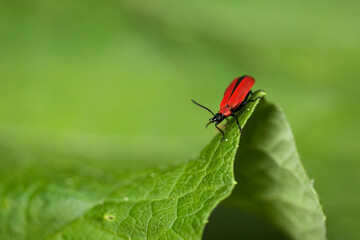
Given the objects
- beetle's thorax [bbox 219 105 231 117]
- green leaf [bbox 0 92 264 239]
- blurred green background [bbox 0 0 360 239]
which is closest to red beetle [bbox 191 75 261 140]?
beetle's thorax [bbox 219 105 231 117]

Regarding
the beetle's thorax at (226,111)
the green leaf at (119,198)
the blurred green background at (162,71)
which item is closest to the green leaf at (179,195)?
the green leaf at (119,198)

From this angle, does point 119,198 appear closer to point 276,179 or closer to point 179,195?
point 179,195

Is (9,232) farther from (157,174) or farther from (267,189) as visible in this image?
(267,189)

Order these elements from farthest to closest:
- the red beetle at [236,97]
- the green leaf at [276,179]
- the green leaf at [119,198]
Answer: the red beetle at [236,97], the green leaf at [276,179], the green leaf at [119,198]

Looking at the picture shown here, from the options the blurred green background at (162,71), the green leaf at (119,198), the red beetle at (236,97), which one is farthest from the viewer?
the blurred green background at (162,71)

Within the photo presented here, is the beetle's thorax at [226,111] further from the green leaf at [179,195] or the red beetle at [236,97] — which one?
the green leaf at [179,195]

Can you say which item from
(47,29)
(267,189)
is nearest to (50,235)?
(267,189)
